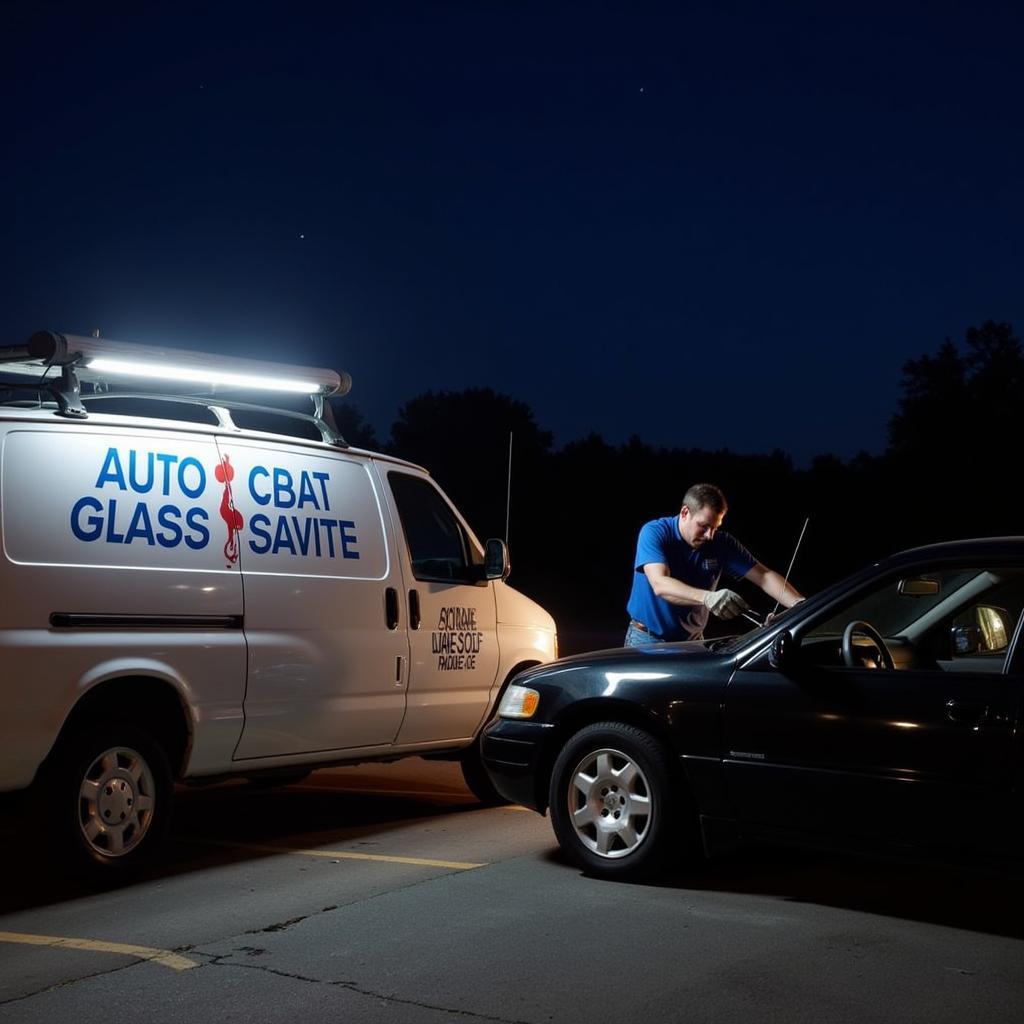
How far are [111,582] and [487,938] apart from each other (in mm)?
2392

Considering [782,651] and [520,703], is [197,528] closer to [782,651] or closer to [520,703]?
[520,703]

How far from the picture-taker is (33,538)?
254 inches

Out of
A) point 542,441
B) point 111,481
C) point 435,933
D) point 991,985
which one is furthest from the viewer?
point 542,441

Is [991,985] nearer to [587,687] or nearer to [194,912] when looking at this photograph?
[587,687]

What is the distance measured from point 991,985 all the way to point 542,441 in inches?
2575

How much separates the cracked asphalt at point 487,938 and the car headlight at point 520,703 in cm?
73

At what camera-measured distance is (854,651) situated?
20.7 ft

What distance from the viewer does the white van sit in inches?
256

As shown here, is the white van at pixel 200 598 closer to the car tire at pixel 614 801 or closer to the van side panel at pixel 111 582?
the van side panel at pixel 111 582

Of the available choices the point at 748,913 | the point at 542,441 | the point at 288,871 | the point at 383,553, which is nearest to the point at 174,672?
the point at 288,871

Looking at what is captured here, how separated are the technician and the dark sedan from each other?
128 cm

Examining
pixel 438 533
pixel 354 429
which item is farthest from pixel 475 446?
pixel 438 533

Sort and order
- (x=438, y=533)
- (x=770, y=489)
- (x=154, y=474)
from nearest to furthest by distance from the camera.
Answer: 1. (x=154, y=474)
2. (x=438, y=533)
3. (x=770, y=489)

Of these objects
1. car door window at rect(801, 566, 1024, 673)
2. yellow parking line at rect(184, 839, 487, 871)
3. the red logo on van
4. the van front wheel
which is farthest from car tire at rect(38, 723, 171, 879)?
car door window at rect(801, 566, 1024, 673)
